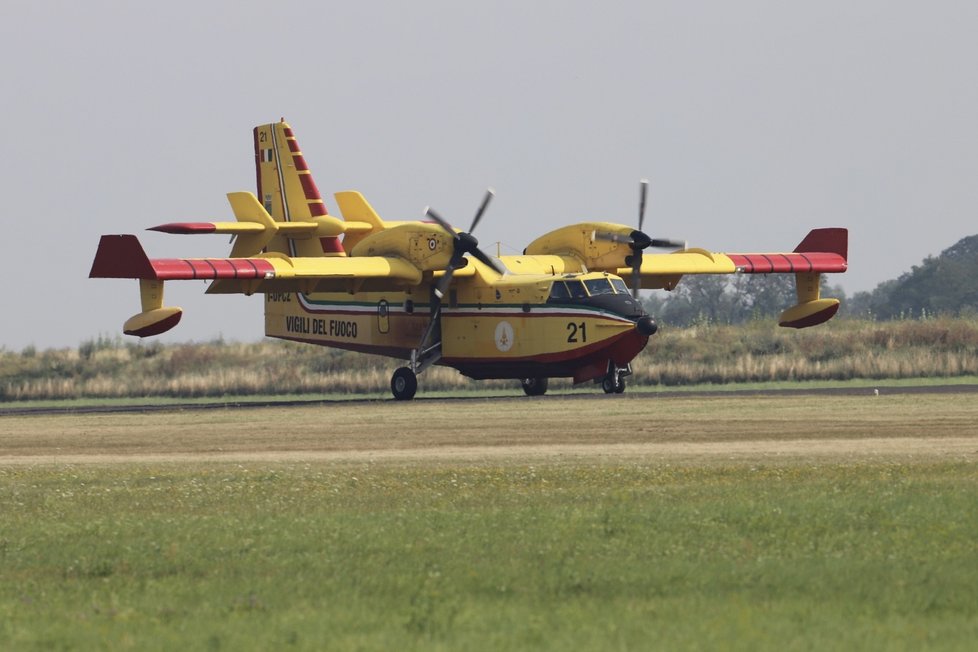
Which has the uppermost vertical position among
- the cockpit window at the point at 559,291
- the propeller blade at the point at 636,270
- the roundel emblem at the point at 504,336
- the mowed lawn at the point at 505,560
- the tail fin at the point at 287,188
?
the tail fin at the point at 287,188

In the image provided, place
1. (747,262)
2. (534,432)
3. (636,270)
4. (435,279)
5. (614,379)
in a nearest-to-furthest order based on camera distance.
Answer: (534,432) < (614,379) < (435,279) < (636,270) < (747,262)

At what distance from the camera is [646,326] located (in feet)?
123

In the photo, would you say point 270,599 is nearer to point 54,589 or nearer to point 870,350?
point 54,589

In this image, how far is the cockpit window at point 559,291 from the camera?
38.9 metres

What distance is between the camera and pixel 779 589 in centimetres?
1182

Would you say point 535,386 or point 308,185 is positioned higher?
point 308,185

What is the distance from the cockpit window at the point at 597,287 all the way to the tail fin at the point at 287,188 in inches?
383

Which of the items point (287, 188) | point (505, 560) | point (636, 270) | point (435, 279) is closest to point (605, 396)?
point (636, 270)

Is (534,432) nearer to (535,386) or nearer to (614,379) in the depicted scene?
(614,379)

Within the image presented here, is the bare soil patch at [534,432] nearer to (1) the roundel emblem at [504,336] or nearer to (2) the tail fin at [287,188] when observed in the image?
(1) the roundel emblem at [504,336]

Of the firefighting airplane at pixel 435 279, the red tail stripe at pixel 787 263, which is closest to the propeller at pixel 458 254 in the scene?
the firefighting airplane at pixel 435 279

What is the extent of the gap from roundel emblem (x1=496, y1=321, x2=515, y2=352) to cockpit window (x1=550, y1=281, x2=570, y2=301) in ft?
5.34

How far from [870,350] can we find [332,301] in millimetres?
16450

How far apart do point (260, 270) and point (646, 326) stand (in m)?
9.39
